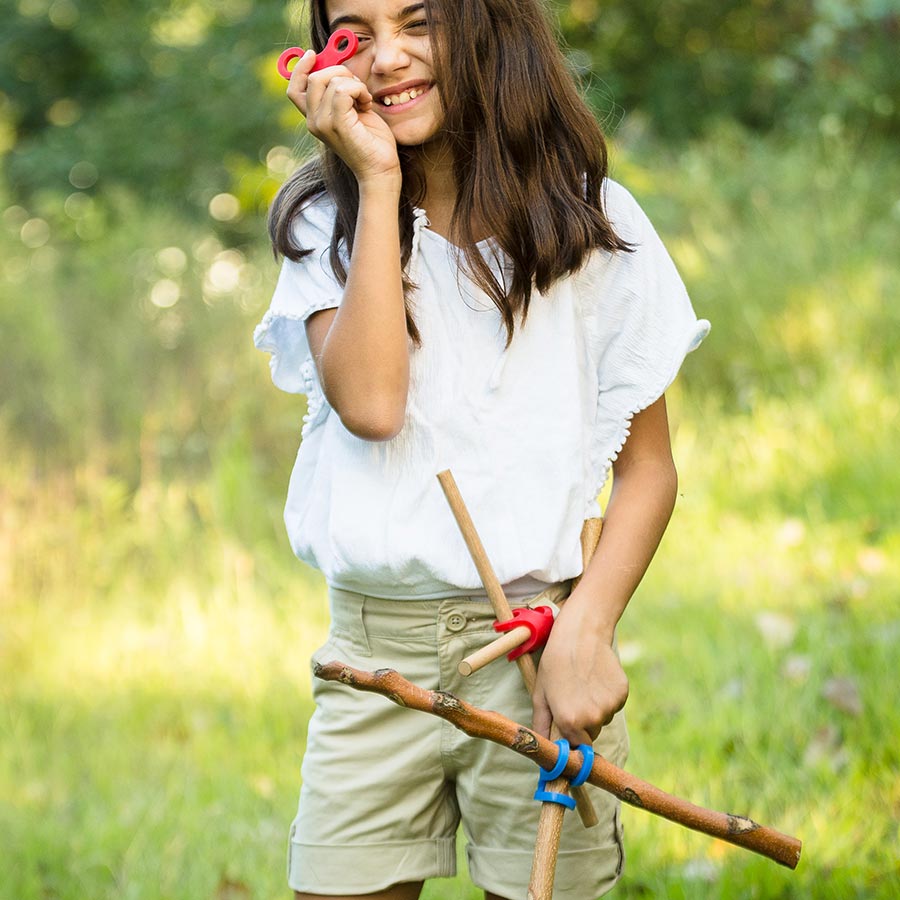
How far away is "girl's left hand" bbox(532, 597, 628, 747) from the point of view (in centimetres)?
169

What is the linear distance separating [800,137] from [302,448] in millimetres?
7151

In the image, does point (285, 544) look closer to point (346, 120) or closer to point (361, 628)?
point (361, 628)

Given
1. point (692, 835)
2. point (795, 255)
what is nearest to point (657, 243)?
point (692, 835)

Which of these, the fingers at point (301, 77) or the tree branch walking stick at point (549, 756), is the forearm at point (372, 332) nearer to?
the fingers at point (301, 77)

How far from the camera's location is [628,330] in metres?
1.87

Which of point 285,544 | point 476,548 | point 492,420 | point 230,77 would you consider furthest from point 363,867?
point 230,77

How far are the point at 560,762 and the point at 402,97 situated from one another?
0.90m

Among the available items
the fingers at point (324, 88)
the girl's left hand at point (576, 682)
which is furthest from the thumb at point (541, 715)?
the fingers at point (324, 88)

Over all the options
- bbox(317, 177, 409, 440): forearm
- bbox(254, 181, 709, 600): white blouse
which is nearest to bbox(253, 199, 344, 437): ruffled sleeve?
bbox(254, 181, 709, 600): white blouse

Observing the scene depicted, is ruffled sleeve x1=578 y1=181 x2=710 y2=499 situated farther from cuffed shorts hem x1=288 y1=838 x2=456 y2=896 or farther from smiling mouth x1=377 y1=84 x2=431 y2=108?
cuffed shorts hem x1=288 y1=838 x2=456 y2=896

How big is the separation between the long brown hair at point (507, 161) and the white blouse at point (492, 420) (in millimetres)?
31

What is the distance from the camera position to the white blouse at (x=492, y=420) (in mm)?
1778

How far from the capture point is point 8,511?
14.0 feet

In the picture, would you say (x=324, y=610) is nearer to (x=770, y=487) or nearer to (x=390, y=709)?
(x=770, y=487)
